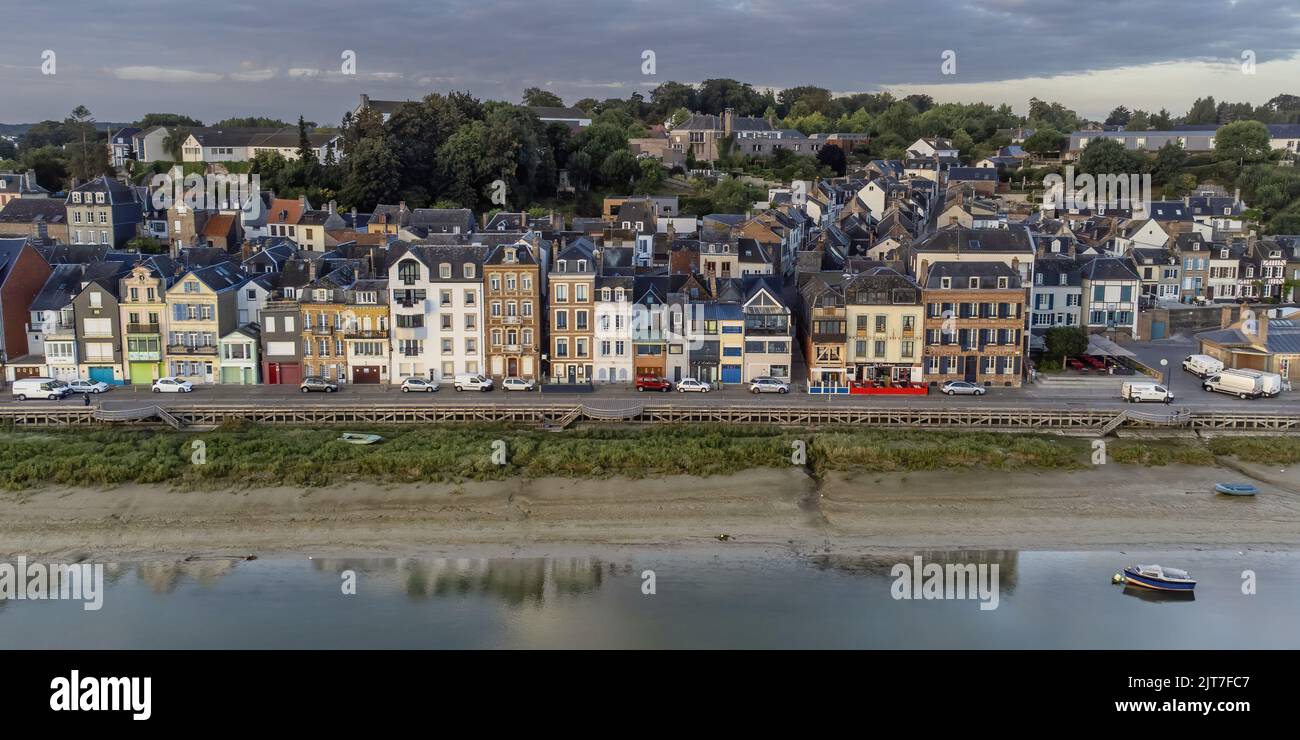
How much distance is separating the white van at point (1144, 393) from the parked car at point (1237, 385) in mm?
2806

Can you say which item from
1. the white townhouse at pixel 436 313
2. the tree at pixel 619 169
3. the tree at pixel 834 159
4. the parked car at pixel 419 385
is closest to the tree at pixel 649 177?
the tree at pixel 619 169

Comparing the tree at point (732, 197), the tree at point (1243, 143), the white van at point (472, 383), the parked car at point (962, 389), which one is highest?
the tree at point (1243, 143)

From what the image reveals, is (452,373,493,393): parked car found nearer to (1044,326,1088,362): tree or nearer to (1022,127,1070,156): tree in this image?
(1044,326,1088,362): tree

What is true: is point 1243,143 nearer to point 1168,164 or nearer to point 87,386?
point 1168,164

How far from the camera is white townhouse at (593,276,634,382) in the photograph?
40219mm

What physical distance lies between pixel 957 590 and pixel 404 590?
12.9 m

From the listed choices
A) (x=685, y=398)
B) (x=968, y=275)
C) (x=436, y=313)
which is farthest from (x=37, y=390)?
(x=968, y=275)

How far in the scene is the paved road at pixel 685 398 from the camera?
37844 millimetres

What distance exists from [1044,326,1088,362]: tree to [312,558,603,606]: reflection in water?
78.3 feet

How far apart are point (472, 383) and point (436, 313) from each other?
118 inches

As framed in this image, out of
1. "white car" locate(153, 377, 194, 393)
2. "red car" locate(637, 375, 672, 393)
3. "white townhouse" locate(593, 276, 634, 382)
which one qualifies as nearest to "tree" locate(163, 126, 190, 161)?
"white car" locate(153, 377, 194, 393)

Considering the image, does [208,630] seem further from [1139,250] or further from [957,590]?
[1139,250]

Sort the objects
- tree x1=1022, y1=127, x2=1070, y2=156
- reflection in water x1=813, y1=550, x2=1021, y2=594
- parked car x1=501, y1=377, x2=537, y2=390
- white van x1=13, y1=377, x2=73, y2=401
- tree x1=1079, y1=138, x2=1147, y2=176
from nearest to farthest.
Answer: reflection in water x1=813, y1=550, x2=1021, y2=594 < white van x1=13, y1=377, x2=73, y2=401 < parked car x1=501, y1=377, x2=537, y2=390 < tree x1=1079, y1=138, x2=1147, y2=176 < tree x1=1022, y1=127, x2=1070, y2=156

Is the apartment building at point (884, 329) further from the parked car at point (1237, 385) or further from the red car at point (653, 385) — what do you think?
the parked car at point (1237, 385)
